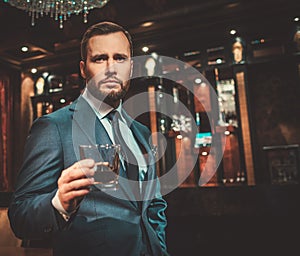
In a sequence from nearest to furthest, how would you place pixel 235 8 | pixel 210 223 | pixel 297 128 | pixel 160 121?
pixel 210 223, pixel 235 8, pixel 297 128, pixel 160 121

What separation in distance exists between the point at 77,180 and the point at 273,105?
182 inches

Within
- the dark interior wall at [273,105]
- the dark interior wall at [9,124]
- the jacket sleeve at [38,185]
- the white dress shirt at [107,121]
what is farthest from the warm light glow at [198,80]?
the jacket sleeve at [38,185]

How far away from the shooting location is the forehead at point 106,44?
1.06 metres

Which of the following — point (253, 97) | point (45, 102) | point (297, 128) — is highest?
point (45, 102)

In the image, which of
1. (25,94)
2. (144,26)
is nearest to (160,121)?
(144,26)

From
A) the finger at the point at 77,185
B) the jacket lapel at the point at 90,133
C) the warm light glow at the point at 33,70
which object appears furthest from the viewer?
the warm light glow at the point at 33,70

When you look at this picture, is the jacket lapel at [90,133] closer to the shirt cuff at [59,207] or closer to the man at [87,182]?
the man at [87,182]

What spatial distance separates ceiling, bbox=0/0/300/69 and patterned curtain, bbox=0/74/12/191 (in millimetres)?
726

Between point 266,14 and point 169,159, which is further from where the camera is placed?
point 169,159

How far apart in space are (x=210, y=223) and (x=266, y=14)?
335 centimetres

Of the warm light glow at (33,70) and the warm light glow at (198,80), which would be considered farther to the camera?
the warm light glow at (33,70)

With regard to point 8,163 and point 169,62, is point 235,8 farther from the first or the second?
point 8,163

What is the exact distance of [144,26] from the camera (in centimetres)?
480

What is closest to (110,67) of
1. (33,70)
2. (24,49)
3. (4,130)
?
(24,49)
